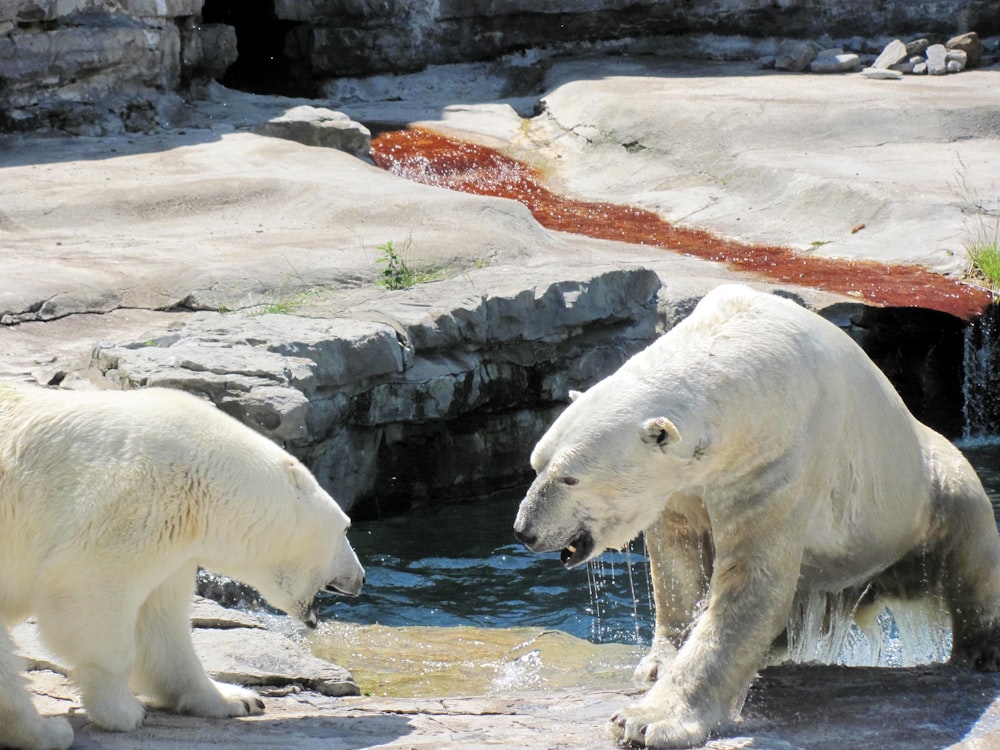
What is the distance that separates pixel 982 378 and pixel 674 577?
618 cm

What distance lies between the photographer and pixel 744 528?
12.2 ft

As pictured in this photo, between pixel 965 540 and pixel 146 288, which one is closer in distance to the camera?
pixel 965 540

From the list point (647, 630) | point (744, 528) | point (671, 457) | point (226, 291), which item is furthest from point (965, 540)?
point (226, 291)

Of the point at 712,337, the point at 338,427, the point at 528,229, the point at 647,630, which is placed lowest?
the point at 647,630

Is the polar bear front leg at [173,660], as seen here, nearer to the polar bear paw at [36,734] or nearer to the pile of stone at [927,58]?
the polar bear paw at [36,734]

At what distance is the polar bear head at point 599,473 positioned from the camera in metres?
3.50

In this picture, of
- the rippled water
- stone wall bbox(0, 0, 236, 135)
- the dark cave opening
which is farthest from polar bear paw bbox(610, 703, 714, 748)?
the dark cave opening

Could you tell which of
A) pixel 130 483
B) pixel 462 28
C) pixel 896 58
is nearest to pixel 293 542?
pixel 130 483

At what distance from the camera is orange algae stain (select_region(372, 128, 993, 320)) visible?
9.72 metres

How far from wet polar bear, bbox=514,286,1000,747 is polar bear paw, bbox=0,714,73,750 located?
124cm

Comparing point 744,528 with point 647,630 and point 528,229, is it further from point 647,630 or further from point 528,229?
point 528,229

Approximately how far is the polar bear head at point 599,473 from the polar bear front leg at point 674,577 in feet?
1.75

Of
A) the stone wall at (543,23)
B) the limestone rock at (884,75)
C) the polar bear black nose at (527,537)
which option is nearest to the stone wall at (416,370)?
the polar bear black nose at (527,537)

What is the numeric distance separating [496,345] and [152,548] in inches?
186
